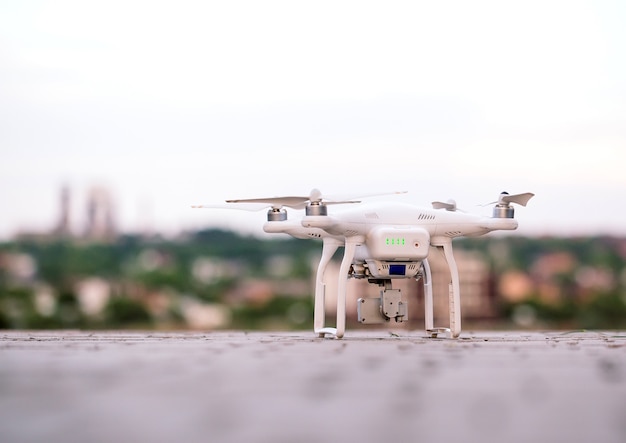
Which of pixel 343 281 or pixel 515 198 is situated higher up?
pixel 515 198

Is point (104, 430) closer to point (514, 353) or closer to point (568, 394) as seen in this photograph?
point (568, 394)

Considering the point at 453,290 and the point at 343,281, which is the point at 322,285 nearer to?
the point at 343,281

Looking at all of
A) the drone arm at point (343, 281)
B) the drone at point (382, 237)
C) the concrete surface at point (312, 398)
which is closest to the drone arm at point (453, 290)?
the drone at point (382, 237)

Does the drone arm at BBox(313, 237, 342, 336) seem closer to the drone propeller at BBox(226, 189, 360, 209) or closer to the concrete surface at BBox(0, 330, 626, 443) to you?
the drone propeller at BBox(226, 189, 360, 209)

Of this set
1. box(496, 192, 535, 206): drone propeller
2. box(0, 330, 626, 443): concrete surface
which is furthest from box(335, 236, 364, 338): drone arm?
box(0, 330, 626, 443): concrete surface

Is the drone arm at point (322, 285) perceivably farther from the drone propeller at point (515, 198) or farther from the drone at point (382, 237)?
the drone propeller at point (515, 198)

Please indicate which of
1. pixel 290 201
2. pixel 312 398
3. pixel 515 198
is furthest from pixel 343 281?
pixel 312 398

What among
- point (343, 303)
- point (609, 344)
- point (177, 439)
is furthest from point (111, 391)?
point (343, 303)
